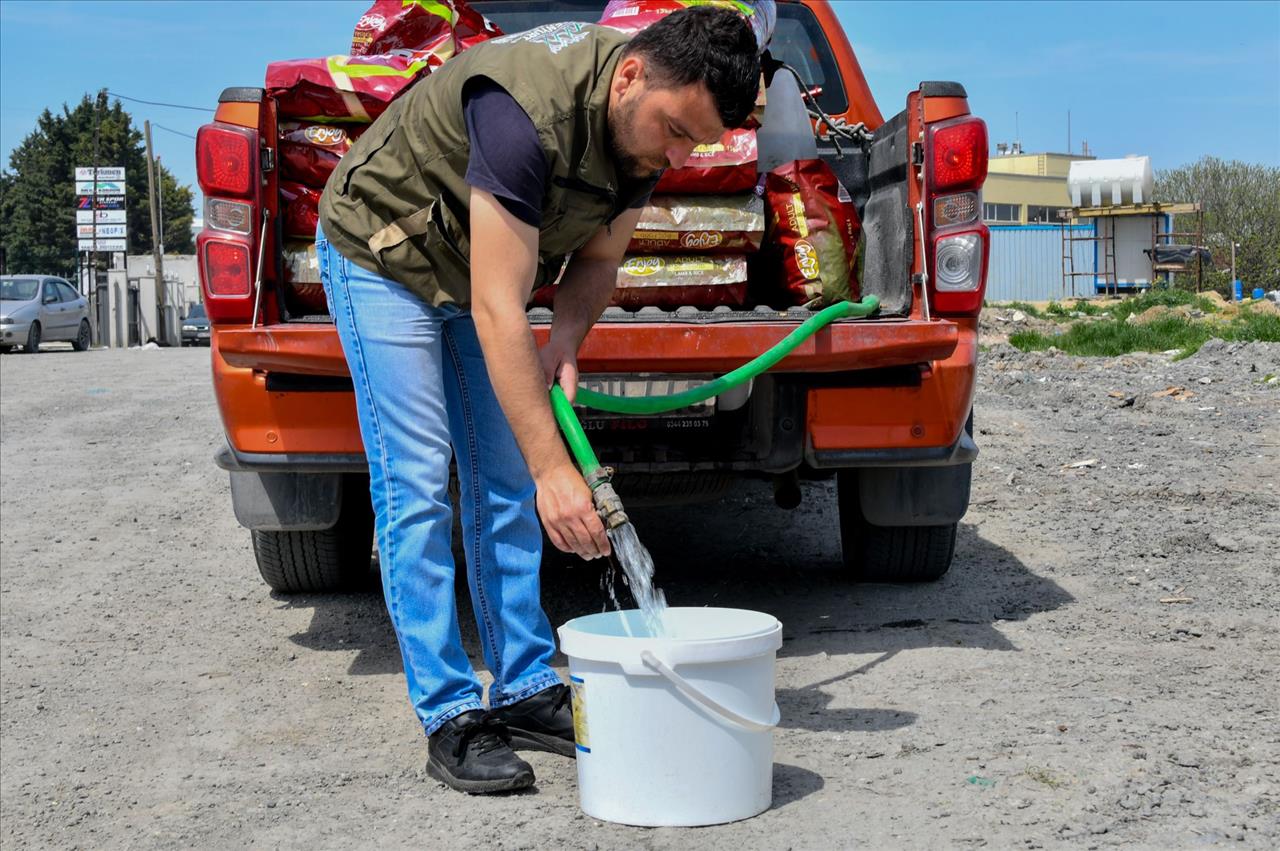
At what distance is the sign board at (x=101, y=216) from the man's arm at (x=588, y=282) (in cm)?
5164

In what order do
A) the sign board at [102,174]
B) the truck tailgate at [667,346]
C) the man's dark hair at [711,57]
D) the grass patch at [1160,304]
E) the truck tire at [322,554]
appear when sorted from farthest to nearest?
the sign board at [102,174], the grass patch at [1160,304], the truck tire at [322,554], the truck tailgate at [667,346], the man's dark hair at [711,57]

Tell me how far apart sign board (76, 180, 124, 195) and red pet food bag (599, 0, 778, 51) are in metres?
52.3

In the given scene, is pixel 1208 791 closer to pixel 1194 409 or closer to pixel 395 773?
pixel 395 773

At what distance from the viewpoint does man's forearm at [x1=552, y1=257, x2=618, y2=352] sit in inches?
122

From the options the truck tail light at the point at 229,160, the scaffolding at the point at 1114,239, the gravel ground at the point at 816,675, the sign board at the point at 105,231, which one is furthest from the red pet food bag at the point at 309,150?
the sign board at the point at 105,231

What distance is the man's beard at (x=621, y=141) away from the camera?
2.66 m

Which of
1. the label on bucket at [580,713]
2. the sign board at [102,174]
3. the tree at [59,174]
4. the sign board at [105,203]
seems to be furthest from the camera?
the tree at [59,174]

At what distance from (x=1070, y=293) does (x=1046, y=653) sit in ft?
129

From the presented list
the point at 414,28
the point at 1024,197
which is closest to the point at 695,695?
the point at 414,28

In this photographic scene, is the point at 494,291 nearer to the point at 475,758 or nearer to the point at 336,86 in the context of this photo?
the point at 475,758

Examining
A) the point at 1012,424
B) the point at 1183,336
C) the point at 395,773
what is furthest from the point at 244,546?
the point at 1183,336

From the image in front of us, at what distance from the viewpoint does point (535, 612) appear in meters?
3.28

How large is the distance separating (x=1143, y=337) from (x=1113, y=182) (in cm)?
2320

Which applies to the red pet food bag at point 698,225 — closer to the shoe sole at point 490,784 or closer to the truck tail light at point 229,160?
the truck tail light at point 229,160
